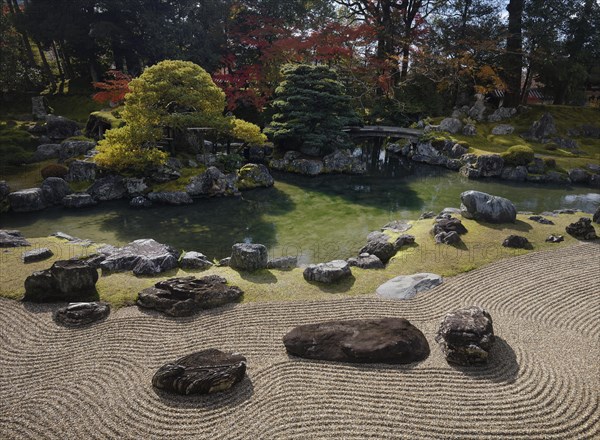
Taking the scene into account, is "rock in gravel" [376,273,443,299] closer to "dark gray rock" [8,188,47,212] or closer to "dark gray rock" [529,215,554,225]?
"dark gray rock" [529,215,554,225]

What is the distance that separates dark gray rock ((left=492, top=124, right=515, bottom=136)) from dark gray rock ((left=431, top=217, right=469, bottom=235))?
25.4 meters

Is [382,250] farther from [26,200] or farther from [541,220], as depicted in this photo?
[26,200]

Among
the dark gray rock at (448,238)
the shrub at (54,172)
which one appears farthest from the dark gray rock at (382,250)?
the shrub at (54,172)

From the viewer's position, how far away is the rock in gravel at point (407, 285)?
11.2 metres

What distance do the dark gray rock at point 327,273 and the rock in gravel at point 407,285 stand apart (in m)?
1.22

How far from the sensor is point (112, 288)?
11.3 meters

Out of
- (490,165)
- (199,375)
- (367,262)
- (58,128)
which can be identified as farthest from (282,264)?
(58,128)

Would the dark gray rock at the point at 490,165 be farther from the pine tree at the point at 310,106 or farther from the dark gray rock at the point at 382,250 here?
the dark gray rock at the point at 382,250

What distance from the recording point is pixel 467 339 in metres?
8.23

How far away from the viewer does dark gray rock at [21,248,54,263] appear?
12873 millimetres

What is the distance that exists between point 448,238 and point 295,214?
844cm

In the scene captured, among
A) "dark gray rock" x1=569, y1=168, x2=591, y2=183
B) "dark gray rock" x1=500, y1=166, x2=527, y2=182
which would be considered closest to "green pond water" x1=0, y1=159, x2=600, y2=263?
"dark gray rock" x1=500, y1=166, x2=527, y2=182

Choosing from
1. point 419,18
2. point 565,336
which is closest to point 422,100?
point 419,18

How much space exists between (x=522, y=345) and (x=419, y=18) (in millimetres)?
41028
